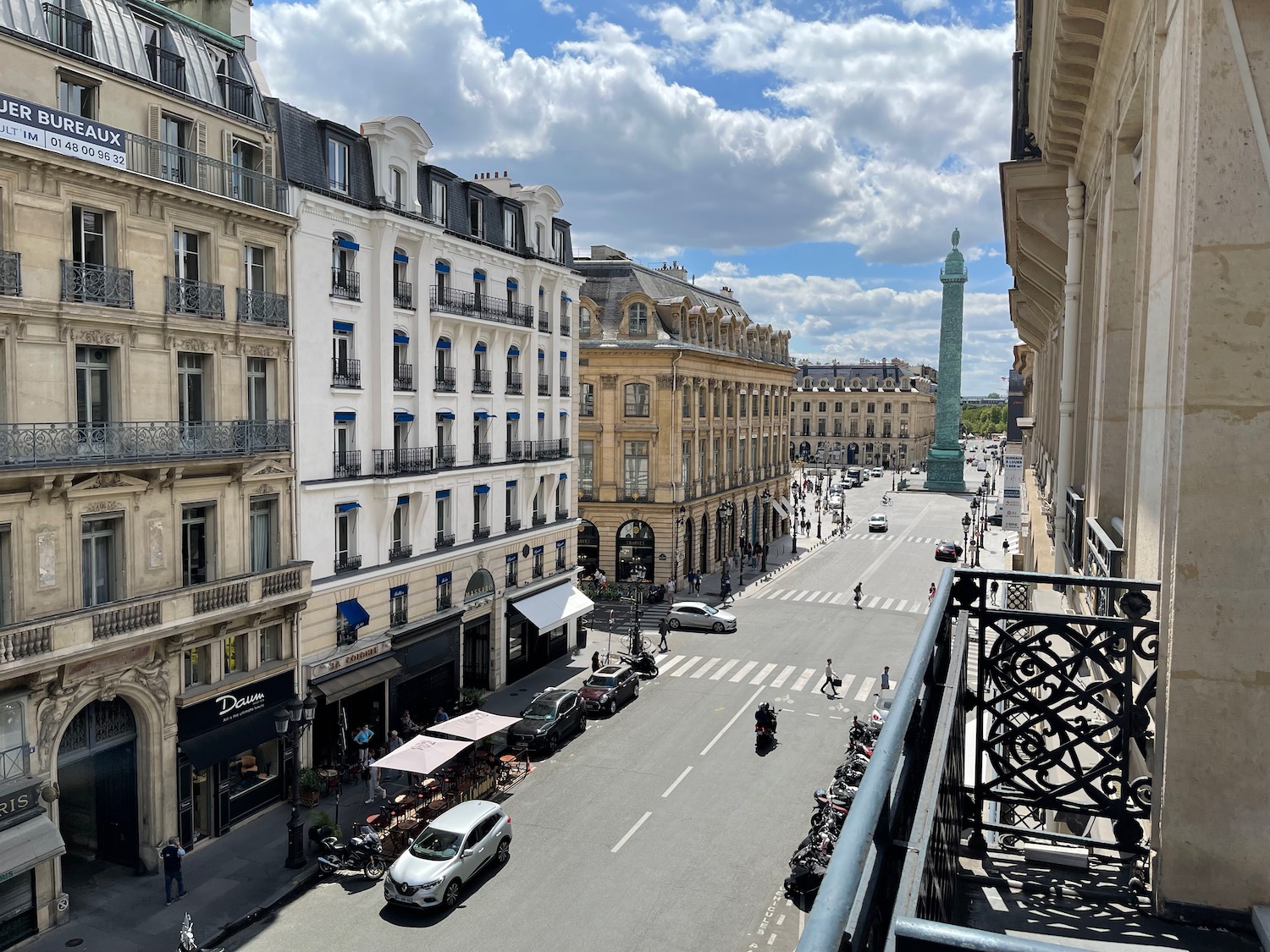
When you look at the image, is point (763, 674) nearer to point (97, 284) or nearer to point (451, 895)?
point (451, 895)

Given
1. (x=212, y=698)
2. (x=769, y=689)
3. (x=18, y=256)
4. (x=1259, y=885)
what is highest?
(x=18, y=256)

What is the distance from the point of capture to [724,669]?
3966cm

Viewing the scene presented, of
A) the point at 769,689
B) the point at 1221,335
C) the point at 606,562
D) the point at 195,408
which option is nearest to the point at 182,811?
the point at 195,408

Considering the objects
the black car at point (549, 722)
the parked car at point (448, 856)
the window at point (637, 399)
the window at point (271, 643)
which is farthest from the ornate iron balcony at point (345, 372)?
the window at point (637, 399)

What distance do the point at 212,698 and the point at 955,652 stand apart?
21337 millimetres

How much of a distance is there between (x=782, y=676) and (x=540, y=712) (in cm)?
1190

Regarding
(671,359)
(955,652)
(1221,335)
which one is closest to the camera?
(1221,335)

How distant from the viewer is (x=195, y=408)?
76.4 ft

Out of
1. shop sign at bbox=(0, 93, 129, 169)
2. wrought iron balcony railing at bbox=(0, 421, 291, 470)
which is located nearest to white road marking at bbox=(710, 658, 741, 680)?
wrought iron balcony railing at bbox=(0, 421, 291, 470)

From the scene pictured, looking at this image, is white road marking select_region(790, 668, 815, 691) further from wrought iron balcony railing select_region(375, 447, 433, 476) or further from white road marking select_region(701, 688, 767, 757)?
wrought iron balcony railing select_region(375, 447, 433, 476)

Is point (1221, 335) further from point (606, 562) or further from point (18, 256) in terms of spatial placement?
point (606, 562)

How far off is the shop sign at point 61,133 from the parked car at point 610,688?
832 inches

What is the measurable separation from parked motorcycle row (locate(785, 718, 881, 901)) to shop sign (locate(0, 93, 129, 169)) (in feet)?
63.6

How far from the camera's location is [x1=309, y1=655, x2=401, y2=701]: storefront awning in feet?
87.3
